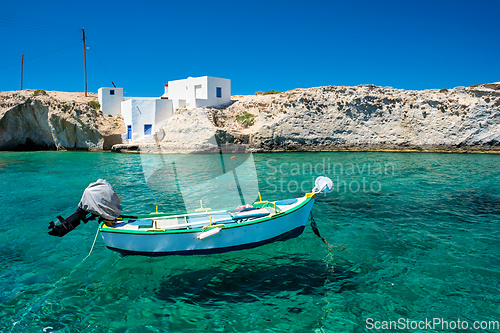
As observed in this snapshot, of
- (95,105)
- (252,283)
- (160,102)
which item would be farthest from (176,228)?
(95,105)

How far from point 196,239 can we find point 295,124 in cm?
3474

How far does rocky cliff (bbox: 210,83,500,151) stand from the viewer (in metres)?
39.1

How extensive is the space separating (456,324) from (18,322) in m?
8.14

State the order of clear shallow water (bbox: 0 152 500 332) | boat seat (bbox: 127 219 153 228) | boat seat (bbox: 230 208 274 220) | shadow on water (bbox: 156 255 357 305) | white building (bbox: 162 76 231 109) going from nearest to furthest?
clear shallow water (bbox: 0 152 500 332) < shadow on water (bbox: 156 255 357 305) < boat seat (bbox: 127 219 153 228) < boat seat (bbox: 230 208 274 220) < white building (bbox: 162 76 231 109)

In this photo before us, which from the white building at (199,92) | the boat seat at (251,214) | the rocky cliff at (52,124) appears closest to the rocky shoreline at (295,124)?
the rocky cliff at (52,124)

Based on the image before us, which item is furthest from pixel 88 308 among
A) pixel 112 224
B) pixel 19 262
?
pixel 19 262

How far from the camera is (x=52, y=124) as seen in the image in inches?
1608

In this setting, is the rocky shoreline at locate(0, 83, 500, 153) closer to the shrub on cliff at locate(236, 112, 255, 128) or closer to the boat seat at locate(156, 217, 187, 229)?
the shrub on cliff at locate(236, 112, 255, 128)

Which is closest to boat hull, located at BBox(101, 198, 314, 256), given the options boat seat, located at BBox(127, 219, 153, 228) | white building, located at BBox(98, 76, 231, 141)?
boat seat, located at BBox(127, 219, 153, 228)

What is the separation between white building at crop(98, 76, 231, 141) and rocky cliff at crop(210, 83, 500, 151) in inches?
149

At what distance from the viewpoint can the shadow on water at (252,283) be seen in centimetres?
662

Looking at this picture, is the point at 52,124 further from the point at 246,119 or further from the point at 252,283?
the point at 252,283

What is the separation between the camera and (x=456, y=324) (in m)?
5.70

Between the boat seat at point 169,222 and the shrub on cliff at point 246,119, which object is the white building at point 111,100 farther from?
the boat seat at point 169,222
